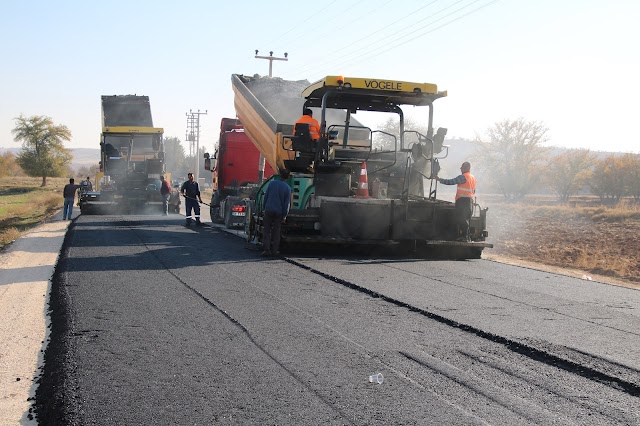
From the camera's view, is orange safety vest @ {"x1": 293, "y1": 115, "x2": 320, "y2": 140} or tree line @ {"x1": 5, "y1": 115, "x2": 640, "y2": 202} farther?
tree line @ {"x1": 5, "y1": 115, "x2": 640, "y2": 202}

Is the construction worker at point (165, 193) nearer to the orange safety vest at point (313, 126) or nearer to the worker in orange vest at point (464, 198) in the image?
the orange safety vest at point (313, 126)

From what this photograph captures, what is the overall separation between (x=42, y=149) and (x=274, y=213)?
76.8 meters

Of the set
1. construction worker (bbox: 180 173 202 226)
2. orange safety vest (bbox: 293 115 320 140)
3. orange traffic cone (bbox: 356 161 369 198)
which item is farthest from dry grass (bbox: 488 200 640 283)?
construction worker (bbox: 180 173 202 226)

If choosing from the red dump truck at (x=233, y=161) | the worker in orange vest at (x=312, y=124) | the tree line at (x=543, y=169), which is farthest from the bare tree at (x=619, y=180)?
the worker in orange vest at (x=312, y=124)

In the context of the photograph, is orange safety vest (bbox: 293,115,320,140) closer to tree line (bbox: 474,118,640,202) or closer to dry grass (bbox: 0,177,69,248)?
dry grass (bbox: 0,177,69,248)

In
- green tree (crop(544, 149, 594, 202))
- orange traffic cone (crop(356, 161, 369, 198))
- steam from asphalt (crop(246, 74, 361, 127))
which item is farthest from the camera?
green tree (crop(544, 149, 594, 202))

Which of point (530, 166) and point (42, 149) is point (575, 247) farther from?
point (42, 149)

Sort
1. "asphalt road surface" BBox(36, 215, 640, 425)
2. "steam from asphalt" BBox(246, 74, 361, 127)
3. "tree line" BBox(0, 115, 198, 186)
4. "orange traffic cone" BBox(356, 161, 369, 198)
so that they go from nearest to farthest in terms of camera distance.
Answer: "asphalt road surface" BBox(36, 215, 640, 425) < "orange traffic cone" BBox(356, 161, 369, 198) < "steam from asphalt" BBox(246, 74, 361, 127) < "tree line" BBox(0, 115, 198, 186)

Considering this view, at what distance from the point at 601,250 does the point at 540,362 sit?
15281mm

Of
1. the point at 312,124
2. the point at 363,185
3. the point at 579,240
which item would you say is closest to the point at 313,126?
the point at 312,124

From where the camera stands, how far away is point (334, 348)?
5.54m

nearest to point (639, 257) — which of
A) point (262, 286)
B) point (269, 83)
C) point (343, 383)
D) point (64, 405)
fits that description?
point (269, 83)

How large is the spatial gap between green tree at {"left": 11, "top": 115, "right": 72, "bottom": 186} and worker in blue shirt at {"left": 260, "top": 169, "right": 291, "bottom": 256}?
7287 cm

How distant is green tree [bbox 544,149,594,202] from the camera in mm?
63219
